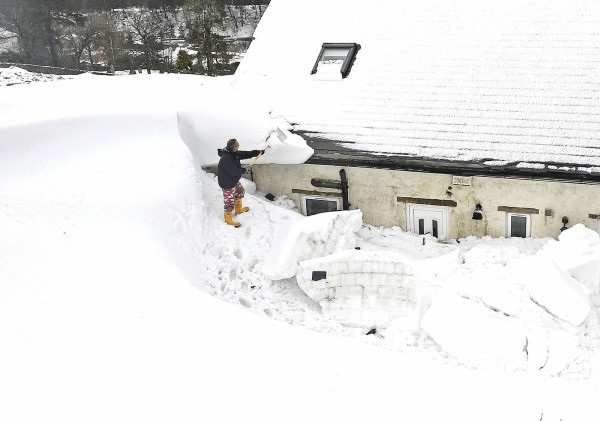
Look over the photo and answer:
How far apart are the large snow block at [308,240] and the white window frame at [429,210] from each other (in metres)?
0.98

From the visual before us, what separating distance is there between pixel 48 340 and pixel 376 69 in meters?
8.62

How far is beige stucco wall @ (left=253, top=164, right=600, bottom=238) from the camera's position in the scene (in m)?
11.6

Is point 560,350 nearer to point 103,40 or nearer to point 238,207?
point 238,207

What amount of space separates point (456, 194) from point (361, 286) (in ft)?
9.68

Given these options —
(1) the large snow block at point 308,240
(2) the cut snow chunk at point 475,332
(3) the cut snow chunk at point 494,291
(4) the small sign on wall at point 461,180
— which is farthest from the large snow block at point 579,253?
(1) the large snow block at point 308,240

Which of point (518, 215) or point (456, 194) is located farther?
point (456, 194)

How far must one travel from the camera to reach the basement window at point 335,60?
14053 mm

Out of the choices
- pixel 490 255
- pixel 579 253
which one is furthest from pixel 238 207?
pixel 579 253

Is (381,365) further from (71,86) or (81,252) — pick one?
(71,86)

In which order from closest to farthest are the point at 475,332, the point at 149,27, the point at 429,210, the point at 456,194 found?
the point at 475,332 < the point at 456,194 < the point at 429,210 < the point at 149,27

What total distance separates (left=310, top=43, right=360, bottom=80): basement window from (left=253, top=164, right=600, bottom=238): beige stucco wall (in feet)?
7.46

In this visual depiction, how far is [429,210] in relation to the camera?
12.6m

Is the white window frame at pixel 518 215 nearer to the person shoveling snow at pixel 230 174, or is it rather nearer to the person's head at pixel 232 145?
the person shoveling snow at pixel 230 174

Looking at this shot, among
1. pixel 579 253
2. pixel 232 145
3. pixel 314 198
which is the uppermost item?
pixel 232 145
